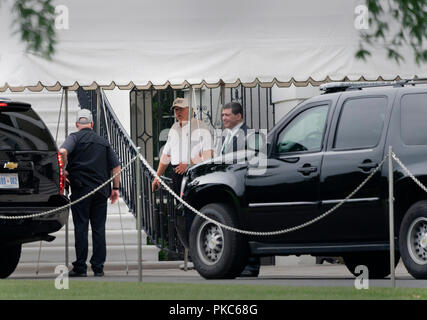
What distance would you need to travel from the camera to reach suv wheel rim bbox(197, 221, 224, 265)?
1488 centimetres

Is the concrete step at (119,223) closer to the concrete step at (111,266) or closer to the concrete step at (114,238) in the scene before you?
the concrete step at (114,238)

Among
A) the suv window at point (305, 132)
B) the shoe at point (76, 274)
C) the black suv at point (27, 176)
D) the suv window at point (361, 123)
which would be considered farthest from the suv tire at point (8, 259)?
the suv window at point (361, 123)

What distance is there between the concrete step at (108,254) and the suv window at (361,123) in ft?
17.5

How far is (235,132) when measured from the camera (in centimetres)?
1600

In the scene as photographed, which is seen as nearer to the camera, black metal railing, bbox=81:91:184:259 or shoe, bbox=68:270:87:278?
shoe, bbox=68:270:87:278

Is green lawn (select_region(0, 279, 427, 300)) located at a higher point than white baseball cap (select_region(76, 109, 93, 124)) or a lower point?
lower

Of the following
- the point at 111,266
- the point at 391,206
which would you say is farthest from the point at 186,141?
the point at 391,206

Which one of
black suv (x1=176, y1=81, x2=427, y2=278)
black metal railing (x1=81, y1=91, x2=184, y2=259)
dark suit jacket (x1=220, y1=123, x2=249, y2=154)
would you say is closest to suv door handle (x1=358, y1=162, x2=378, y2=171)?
black suv (x1=176, y1=81, x2=427, y2=278)

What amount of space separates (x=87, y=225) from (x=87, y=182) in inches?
21.6

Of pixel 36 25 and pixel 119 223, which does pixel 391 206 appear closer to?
pixel 36 25

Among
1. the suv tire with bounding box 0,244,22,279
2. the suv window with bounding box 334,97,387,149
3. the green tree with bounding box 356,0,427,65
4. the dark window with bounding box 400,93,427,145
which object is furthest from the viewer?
the suv tire with bounding box 0,244,22,279

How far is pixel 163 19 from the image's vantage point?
51.0 ft

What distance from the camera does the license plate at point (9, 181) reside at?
576 inches

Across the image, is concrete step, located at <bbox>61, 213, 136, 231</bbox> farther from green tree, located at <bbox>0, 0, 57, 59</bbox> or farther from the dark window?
the dark window
